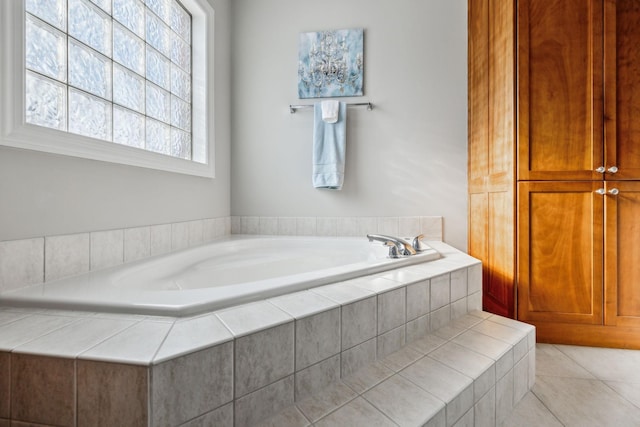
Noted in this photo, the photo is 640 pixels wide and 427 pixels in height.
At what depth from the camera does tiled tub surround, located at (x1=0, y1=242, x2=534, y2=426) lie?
1.83ft

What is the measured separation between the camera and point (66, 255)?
1039 millimetres

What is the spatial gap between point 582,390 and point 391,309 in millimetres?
987

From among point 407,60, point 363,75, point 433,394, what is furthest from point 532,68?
point 433,394

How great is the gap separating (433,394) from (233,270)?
46.8 inches

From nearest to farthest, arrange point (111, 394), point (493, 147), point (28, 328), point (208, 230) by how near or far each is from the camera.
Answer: point (111, 394) < point (28, 328) < point (493, 147) < point (208, 230)

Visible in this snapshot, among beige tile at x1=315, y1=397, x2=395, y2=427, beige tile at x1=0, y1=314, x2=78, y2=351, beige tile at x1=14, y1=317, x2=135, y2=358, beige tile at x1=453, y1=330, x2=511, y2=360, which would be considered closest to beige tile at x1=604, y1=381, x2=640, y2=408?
beige tile at x1=453, y1=330, x2=511, y2=360

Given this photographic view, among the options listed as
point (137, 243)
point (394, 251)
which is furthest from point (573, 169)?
point (137, 243)

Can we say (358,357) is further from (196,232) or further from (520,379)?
(196,232)

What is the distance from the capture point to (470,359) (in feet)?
3.14

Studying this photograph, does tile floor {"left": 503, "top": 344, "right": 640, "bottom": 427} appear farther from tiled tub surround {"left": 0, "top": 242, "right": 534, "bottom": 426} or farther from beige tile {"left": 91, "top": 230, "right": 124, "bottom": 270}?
beige tile {"left": 91, "top": 230, "right": 124, "bottom": 270}

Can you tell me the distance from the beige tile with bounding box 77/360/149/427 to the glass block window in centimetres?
93

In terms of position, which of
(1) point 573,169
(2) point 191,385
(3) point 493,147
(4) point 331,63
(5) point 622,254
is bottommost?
(2) point 191,385

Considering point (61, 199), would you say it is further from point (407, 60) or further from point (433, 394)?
point (407, 60)

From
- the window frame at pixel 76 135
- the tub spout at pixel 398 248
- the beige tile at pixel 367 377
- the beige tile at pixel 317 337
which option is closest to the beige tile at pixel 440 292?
the tub spout at pixel 398 248
